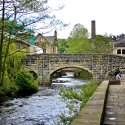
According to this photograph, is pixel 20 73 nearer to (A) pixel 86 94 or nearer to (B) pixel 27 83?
(B) pixel 27 83

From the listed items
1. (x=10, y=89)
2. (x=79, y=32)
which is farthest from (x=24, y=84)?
(x=79, y=32)

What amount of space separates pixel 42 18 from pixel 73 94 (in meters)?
9.43

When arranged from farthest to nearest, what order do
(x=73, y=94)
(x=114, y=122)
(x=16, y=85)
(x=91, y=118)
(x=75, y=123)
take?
(x=16, y=85), (x=73, y=94), (x=114, y=122), (x=91, y=118), (x=75, y=123)

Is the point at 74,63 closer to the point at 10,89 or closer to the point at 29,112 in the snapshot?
the point at 10,89

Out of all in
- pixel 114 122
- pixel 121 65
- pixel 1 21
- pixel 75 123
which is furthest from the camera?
pixel 121 65

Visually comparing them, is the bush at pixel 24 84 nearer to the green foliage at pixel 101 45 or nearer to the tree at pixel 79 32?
the green foliage at pixel 101 45

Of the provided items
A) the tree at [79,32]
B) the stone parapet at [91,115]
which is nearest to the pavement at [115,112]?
the stone parapet at [91,115]

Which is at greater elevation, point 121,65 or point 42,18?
point 42,18

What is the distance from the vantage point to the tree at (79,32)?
236 ft

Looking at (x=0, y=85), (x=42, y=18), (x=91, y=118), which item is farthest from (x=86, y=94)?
(x=0, y=85)

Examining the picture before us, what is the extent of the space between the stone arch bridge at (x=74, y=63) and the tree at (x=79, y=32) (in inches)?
1193

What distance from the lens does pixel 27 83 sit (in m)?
29.1

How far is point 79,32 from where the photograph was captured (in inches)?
2847

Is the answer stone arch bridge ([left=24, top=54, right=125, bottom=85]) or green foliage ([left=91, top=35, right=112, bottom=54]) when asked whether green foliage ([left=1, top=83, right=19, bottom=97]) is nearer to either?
stone arch bridge ([left=24, top=54, right=125, bottom=85])
